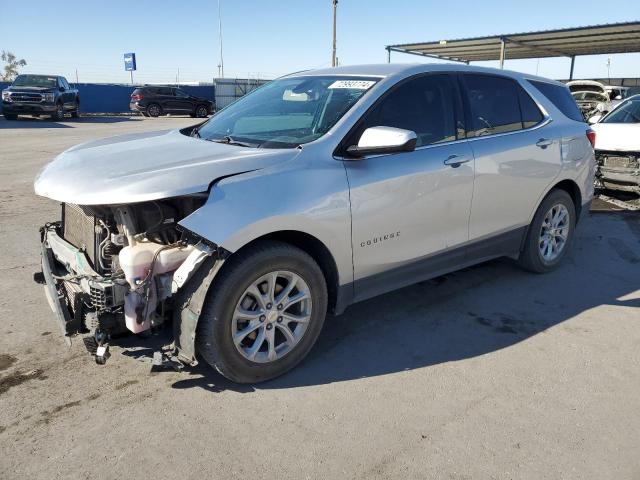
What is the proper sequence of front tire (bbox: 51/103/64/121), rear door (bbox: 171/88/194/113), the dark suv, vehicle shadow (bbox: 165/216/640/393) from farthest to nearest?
rear door (bbox: 171/88/194/113) → the dark suv → front tire (bbox: 51/103/64/121) → vehicle shadow (bbox: 165/216/640/393)

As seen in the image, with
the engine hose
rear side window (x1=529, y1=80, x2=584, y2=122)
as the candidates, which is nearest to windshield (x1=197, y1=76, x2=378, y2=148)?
the engine hose

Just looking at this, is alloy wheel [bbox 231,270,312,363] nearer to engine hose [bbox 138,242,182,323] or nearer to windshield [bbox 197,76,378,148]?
engine hose [bbox 138,242,182,323]

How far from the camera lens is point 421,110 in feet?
12.6

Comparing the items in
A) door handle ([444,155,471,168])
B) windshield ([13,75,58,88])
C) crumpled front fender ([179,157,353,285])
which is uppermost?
windshield ([13,75,58,88])

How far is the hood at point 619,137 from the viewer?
751 cm

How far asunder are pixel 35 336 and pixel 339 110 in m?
2.58

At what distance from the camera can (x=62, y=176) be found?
3100 mm

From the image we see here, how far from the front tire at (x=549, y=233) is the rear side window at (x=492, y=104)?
2.76 feet

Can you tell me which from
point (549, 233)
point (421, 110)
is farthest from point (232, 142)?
point (549, 233)

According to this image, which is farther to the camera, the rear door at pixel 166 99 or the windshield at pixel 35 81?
the rear door at pixel 166 99

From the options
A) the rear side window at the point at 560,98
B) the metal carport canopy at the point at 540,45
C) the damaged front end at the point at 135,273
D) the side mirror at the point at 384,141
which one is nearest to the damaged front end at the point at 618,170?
the rear side window at the point at 560,98

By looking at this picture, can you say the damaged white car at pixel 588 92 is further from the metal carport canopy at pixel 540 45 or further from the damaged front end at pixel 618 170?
the damaged front end at pixel 618 170

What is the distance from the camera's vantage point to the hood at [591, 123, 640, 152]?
7.51 m

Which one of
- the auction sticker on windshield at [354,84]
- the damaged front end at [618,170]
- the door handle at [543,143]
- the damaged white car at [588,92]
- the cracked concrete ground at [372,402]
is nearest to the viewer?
the cracked concrete ground at [372,402]
